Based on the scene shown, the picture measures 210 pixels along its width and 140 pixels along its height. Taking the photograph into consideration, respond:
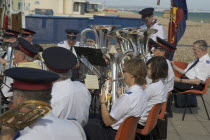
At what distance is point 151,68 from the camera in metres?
4.93

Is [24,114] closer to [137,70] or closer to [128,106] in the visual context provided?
[128,106]

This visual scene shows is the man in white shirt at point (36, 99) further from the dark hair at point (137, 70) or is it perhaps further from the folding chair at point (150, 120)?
the folding chair at point (150, 120)

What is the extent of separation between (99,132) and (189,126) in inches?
108

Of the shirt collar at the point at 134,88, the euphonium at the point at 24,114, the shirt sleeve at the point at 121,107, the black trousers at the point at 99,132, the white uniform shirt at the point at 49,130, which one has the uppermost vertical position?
the euphonium at the point at 24,114

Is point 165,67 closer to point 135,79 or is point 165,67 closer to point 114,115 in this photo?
point 135,79

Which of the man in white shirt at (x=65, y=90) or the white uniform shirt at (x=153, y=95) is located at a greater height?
the man in white shirt at (x=65, y=90)

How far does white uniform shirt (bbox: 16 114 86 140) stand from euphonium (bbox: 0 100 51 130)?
4.8 inches

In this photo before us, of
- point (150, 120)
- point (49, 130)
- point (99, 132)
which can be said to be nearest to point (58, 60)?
point (99, 132)

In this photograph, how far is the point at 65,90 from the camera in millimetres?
3322

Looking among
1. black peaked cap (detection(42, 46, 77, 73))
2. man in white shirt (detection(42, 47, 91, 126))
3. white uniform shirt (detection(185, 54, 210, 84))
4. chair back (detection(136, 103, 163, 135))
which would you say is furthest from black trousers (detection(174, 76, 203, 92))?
black peaked cap (detection(42, 46, 77, 73))

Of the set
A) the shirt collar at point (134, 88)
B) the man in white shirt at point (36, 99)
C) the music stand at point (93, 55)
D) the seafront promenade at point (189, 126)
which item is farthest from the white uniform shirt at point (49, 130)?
the seafront promenade at point (189, 126)

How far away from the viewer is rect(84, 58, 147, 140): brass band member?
144 inches

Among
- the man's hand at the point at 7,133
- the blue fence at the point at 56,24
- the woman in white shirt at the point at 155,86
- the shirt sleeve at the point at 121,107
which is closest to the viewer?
the man's hand at the point at 7,133

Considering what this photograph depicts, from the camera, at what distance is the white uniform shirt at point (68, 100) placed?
3293 mm
